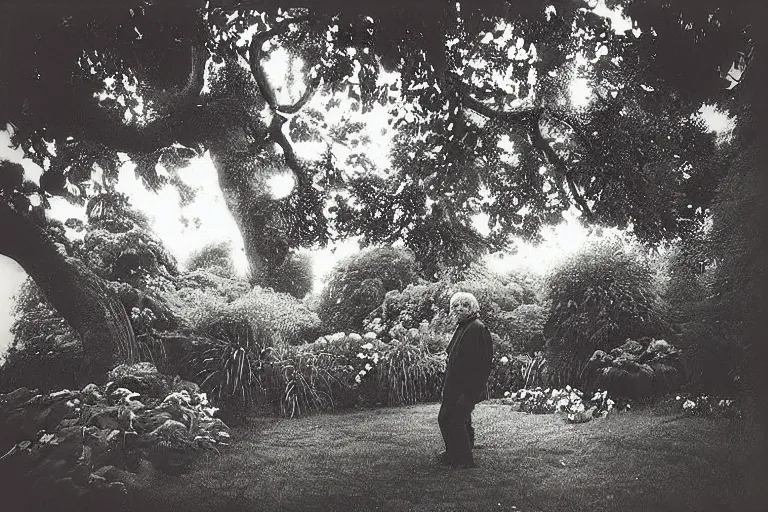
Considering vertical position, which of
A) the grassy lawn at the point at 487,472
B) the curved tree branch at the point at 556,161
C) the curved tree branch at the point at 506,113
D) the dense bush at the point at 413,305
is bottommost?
the grassy lawn at the point at 487,472

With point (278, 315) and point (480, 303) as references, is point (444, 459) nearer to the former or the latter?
point (278, 315)

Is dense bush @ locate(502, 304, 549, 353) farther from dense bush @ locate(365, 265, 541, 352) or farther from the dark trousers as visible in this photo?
the dark trousers

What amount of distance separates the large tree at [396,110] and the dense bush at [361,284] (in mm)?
1868

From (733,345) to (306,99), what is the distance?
461 cm

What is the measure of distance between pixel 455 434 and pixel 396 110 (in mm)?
2572

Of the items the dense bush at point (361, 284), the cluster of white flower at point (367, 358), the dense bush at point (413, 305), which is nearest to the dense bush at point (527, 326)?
the dense bush at point (413, 305)

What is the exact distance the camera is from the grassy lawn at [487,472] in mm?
2531

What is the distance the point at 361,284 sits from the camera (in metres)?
6.82

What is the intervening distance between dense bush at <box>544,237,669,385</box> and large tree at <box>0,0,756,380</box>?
1.09 metres

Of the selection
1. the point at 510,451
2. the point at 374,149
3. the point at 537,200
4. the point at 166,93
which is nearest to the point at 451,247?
the point at 537,200

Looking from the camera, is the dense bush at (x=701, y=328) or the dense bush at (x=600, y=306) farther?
the dense bush at (x=600, y=306)

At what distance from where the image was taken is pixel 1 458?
2402 mm

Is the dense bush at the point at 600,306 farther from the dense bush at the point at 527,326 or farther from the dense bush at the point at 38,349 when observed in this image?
the dense bush at the point at 38,349

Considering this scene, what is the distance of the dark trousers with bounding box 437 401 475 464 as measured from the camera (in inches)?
120
